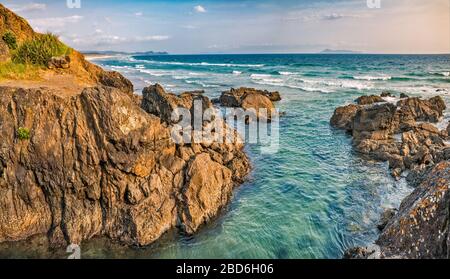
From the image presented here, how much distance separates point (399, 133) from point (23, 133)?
28.4 m

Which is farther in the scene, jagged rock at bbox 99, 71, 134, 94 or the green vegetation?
jagged rock at bbox 99, 71, 134, 94

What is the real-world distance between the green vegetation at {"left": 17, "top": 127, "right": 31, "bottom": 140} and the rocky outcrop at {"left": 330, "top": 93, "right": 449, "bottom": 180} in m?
20.1

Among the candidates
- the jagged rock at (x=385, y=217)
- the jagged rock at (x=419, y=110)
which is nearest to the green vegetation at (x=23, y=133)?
the jagged rock at (x=385, y=217)

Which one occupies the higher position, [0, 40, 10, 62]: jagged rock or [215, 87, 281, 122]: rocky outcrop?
[0, 40, 10, 62]: jagged rock

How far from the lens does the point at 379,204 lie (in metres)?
17.9

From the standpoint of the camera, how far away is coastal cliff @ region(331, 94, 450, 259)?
36.0 ft

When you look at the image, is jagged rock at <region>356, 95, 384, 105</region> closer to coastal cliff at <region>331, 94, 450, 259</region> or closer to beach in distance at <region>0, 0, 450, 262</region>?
coastal cliff at <region>331, 94, 450, 259</region>

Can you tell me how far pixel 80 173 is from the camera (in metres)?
14.7

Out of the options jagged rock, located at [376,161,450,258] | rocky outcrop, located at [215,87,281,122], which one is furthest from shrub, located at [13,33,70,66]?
rocky outcrop, located at [215,87,281,122]

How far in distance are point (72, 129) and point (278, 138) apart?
1914 cm

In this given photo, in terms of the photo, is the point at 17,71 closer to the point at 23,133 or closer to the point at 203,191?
the point at 23,133

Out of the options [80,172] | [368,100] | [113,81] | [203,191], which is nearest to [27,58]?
[113,81]

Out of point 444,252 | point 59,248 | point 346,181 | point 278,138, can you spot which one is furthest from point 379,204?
point 59,248
